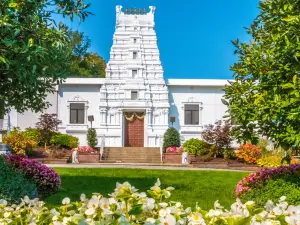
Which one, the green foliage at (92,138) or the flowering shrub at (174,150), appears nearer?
the flowering shrub at (174,150)

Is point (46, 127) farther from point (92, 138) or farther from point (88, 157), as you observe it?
point (88, 157)

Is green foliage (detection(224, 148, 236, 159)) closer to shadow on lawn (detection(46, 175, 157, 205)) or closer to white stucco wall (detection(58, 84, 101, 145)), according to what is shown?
white stucco wall (detection(58, 84, 101, 145))

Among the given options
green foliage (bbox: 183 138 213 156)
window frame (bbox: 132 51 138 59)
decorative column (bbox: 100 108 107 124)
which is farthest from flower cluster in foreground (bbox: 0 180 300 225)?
window frame (bbox: 132 51 138 59)

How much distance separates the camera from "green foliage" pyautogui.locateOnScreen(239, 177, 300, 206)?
8812 millimetres

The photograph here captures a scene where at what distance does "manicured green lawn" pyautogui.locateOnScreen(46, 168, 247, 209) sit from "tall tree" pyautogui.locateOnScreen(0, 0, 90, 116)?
2.55m

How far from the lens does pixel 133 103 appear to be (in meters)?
33.2

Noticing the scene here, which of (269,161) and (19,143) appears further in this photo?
(19,143)

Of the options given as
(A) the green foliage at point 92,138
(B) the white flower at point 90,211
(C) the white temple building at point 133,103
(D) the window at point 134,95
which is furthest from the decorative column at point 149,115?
(B) the white flower at point 90,211

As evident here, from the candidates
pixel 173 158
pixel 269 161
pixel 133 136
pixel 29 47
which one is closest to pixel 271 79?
pixel 29 47

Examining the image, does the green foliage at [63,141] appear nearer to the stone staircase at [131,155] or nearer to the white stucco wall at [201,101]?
the stone staircase at [131,155]

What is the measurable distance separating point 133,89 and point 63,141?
6285 mm

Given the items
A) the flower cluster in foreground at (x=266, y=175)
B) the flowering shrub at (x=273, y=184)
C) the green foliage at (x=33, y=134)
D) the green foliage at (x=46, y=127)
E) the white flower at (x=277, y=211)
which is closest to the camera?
the white flower at (x=277, y=211)

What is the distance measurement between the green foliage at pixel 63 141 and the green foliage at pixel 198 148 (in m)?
7.20

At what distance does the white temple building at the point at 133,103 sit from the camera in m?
33.0
